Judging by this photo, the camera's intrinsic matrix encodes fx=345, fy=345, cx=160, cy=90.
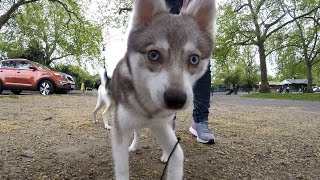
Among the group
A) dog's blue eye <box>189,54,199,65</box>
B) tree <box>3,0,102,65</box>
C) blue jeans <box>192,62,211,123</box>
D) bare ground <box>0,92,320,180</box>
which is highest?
tree <box>3,0,102,65</box>

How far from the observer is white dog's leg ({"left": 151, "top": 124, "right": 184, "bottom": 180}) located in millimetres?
2789

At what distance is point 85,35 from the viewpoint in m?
21.0

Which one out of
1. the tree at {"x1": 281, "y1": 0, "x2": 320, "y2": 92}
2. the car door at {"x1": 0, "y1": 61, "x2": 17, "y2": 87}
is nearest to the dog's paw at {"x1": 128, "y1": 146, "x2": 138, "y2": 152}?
the car door at {"x1": 0, "y1": 61, "x2": 17, "y2": 87}

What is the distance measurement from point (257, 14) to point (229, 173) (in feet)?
104

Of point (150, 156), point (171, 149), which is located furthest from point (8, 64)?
point (171, 149)

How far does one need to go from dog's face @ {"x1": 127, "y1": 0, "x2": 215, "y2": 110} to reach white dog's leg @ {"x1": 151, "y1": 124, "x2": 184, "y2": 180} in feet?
1.58

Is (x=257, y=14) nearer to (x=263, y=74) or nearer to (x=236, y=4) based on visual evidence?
(x=236, y=4)

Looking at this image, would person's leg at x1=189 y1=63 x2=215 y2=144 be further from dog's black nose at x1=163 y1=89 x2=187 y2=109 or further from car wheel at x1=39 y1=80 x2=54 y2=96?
car wheel at x1=39 y1=80 x2=54 y2=96

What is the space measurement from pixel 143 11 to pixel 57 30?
41.4 meters

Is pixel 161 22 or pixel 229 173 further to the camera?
pixel 229 173

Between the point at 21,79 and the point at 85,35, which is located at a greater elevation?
the point at 85,35

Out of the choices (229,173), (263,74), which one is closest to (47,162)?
(229,173)

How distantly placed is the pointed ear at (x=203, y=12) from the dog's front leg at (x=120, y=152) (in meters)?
1.03

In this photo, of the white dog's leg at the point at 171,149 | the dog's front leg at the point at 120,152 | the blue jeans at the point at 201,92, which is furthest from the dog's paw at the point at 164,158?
the blue jeans at the point at 201,92
